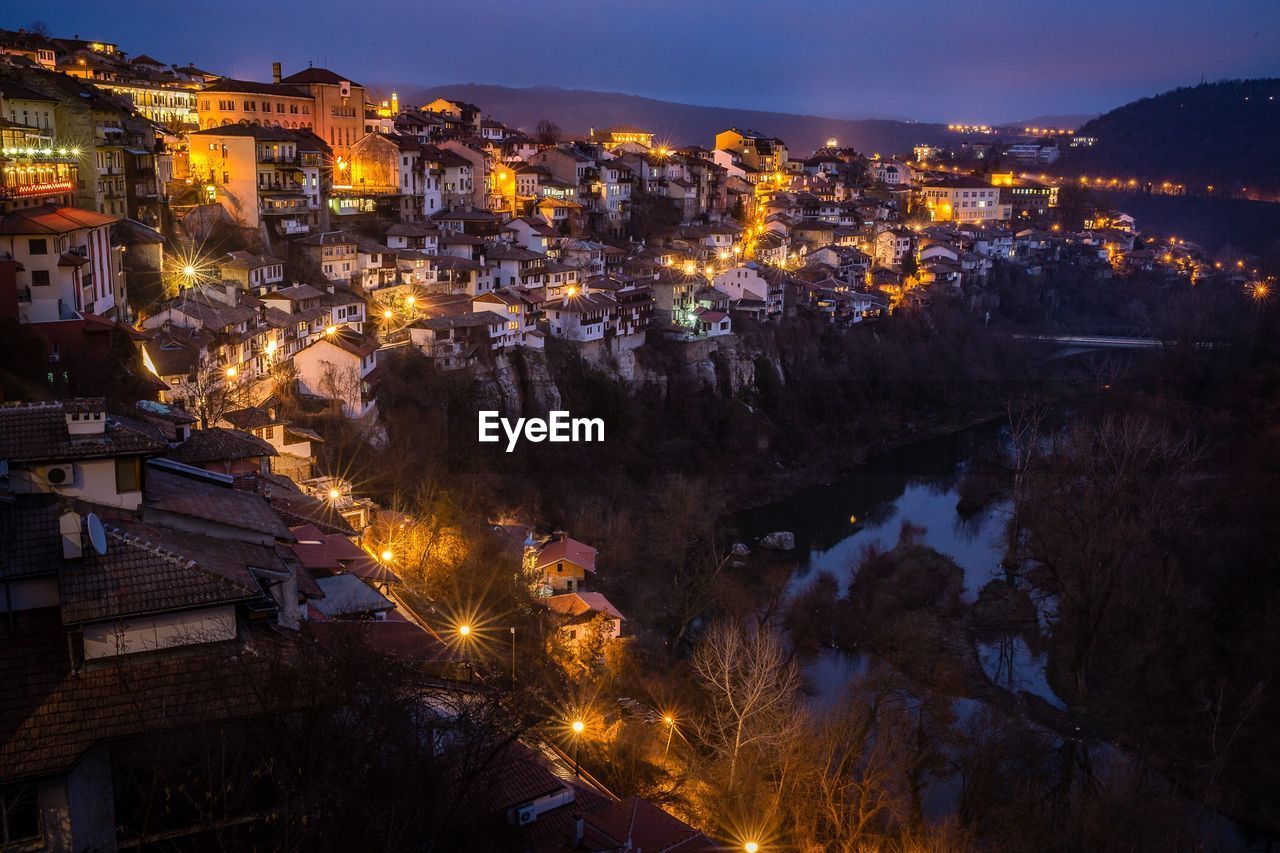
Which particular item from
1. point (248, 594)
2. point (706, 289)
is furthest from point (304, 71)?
point (248, 594)

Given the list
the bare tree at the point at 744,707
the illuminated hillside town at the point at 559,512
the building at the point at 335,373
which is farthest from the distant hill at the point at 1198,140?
the bare tree at the point at 744,707

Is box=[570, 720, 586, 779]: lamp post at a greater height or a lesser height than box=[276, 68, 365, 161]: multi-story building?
lesser

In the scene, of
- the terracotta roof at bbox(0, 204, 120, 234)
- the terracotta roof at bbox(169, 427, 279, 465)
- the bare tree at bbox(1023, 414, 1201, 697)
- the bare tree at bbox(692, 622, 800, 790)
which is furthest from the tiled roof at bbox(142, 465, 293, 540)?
the bare tree at bbox(1023, 414, 1201, 697)

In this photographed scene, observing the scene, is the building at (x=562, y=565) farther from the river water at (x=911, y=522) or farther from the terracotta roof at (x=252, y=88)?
the terracotta roof at (x=252, y=88)

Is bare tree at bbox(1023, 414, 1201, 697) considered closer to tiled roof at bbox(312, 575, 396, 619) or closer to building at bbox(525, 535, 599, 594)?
building at bbox(525, 535, 599, 594)

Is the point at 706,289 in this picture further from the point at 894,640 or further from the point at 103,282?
the point at 103,282
